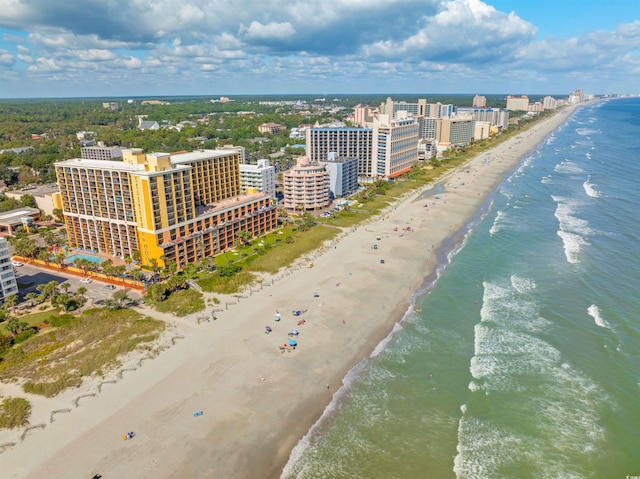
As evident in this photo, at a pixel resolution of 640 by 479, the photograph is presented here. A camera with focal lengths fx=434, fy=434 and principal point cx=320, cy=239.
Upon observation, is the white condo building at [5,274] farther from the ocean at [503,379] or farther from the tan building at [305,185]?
the tan building at [305,185]

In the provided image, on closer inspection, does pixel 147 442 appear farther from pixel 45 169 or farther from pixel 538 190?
pixel 45 169

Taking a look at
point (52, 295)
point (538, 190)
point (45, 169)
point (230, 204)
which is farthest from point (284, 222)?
point (45, 169)

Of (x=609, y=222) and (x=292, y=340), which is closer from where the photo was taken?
(x=292, y=340)

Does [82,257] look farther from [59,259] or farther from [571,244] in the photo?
[571,244]

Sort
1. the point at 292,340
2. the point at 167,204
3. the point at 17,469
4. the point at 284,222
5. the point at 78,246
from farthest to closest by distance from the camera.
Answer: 1. the point at 284,222
2. the point at 78,246
3. the point at 167,204
4. the point at 292,340
5. the point at 17,469

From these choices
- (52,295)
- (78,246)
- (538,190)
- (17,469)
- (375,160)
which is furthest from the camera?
(375,160)

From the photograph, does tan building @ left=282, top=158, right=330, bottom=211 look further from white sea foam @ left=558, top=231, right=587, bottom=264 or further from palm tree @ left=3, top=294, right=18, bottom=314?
palm tree @ left=3, top=294, right=18, bottom=314
